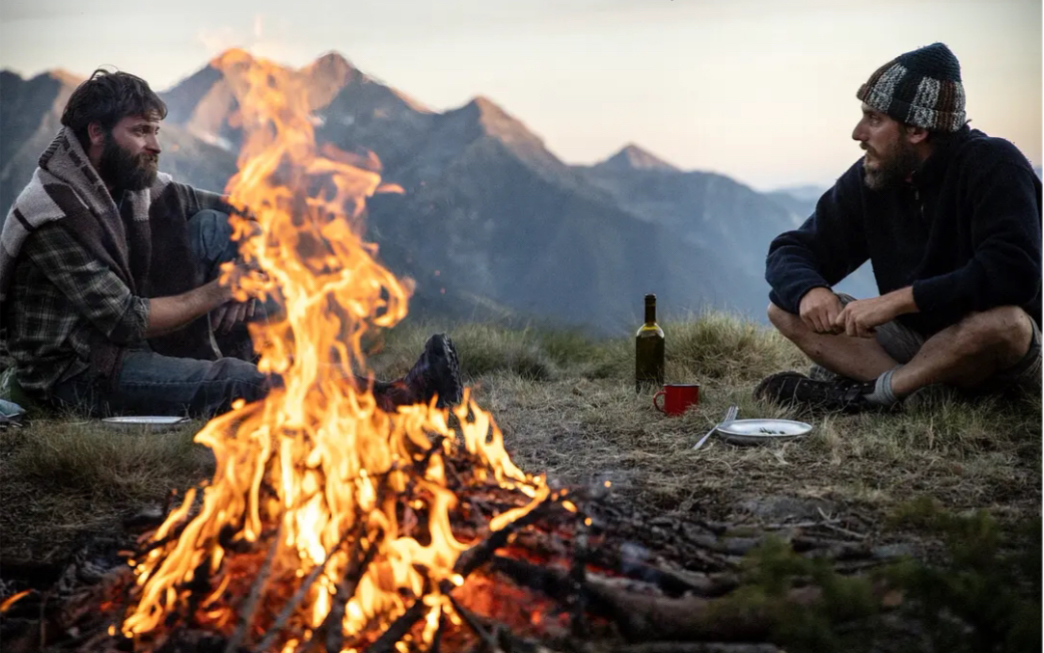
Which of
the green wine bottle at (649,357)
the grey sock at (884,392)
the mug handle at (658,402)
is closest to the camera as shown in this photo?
the grey sock at (884,392)

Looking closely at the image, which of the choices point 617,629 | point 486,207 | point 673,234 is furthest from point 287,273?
point 673,234

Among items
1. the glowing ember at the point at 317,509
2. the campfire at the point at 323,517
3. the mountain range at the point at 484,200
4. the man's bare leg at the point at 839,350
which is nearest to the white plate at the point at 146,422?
the glowing ember at the point at 317,509

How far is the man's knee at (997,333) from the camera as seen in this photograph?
11.7 ft

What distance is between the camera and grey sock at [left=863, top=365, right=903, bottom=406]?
151 inches

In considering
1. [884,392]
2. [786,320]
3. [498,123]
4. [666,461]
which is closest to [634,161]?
[498,123]

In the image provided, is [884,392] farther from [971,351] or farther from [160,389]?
[160,389]

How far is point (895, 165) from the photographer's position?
3803mm

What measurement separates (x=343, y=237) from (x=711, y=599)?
180 centimetres

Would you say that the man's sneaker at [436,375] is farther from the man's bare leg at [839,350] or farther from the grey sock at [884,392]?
the grey sock at [884,392]

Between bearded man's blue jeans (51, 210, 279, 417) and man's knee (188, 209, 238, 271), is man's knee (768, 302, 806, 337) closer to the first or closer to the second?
bearded man's blue jeans (51, 210, 279, 417)

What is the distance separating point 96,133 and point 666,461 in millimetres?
2551

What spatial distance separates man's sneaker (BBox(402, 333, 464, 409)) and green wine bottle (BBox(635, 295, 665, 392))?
3.88 feet

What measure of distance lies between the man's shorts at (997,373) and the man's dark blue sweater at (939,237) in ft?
0.15

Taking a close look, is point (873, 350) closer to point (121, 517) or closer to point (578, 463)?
point (578, 463)
